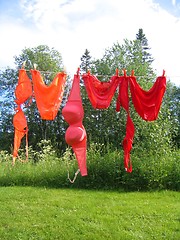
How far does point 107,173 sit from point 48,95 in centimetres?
334

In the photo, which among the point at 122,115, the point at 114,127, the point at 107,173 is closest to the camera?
the point at 107,173

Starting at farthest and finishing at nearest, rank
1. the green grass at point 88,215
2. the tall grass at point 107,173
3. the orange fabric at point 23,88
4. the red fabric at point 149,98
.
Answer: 1. the tall grass at point 107,173
2. the green grass at point 88,215
3. the orange fabric at point 23,88
4. the red fabric at point 149,98

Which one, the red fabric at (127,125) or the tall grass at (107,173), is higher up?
the red fabric at (127,125)

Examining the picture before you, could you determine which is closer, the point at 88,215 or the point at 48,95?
the point at 48,95

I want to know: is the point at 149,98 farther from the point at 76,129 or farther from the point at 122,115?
the point at 122,115

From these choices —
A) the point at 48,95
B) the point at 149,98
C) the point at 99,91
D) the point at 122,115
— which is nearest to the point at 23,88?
the point at 48,95

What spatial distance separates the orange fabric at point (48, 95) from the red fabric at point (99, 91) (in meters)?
0.29

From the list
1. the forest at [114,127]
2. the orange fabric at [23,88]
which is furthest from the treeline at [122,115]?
the orange fabric at [23,88]

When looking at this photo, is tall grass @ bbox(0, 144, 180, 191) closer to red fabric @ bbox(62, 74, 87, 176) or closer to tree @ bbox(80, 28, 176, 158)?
tree @ bbox(80, 28, 176, 158)

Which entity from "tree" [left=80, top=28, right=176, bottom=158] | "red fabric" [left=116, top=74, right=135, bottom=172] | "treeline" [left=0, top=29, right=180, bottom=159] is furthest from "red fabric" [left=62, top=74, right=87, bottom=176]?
"tree" [left=80, top=28, right=176, bottom=158]

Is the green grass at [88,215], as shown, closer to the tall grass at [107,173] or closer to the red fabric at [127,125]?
the tall grass at [107,173]

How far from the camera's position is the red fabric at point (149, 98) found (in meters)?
3.53

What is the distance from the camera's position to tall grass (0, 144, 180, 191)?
6312 mm

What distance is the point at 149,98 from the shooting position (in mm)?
3562
